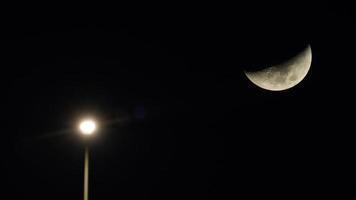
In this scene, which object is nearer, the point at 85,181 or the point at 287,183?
the point at 85,181

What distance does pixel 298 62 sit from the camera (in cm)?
1226

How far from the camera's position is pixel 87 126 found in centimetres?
998

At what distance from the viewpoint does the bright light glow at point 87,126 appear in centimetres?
995

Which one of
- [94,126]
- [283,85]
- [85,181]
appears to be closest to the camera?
[94,126]

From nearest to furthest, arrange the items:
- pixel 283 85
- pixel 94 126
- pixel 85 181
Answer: pixel 94 126 < pixel 85 181 < pixel 283 85

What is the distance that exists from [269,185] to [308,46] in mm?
24694

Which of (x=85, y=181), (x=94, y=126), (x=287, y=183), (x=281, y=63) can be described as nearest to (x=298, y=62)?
(x=281, y=63)

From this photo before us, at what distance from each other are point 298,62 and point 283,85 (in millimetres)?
968

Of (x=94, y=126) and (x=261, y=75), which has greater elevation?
(x=261, y=75)

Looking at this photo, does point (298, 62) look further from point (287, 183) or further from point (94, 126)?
point (287, 183)

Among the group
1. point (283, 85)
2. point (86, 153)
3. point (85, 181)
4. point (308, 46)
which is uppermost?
point (308, 46)

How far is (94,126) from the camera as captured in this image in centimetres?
1009

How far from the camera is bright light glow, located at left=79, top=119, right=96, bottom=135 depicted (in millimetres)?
9951

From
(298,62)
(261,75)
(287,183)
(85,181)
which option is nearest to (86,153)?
(85,181)
